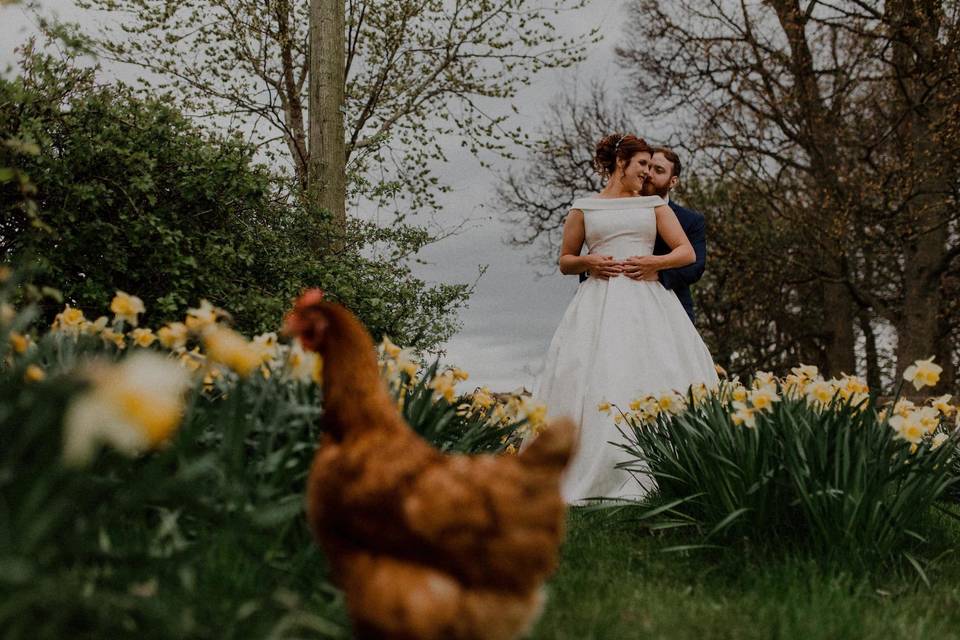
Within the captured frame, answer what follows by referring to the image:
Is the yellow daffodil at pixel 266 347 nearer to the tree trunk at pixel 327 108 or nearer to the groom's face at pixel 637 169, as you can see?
the groom's face at pixel 637 169

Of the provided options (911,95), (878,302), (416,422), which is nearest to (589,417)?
(416,422)

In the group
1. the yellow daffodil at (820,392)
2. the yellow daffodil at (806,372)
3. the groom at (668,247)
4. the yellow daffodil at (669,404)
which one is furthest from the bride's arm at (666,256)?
the yellow daffodil at (820,392)

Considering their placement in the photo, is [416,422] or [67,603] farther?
[416,422]

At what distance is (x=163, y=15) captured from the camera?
10047 millimetres

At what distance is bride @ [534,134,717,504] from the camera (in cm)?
496

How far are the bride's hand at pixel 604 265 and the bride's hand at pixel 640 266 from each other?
52mm

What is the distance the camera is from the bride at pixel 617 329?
496cm

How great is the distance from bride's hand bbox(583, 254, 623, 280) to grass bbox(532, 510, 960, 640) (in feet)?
7.17

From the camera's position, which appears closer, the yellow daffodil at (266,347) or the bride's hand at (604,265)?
the yellow daffodil at (266,347)

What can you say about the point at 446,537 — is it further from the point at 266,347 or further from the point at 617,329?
the point at 617,329

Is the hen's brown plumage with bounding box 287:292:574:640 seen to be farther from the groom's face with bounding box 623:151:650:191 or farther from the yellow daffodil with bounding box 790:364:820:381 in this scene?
the groom's face with bounding box 623:151:650:191

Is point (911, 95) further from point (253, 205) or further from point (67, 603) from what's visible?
point (67, 603)

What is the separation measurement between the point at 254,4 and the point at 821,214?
9.16 meters

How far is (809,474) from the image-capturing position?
3.11 metres
